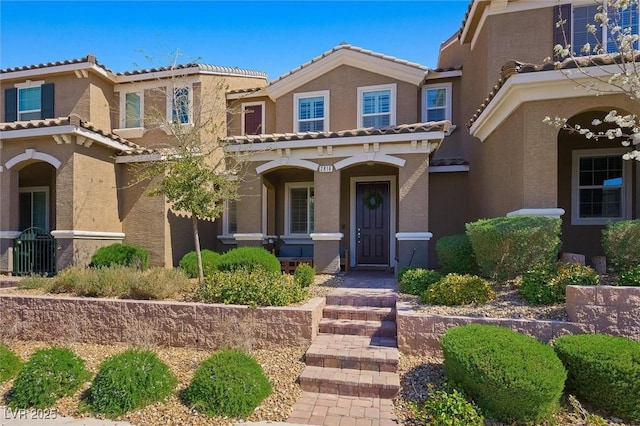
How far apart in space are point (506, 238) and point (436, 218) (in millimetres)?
5203

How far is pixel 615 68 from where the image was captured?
6.46 metres

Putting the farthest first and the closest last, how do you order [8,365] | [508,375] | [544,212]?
[544,212], [8,365], [508,375]

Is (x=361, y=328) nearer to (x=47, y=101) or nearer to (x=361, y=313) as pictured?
(x=361, y=313)

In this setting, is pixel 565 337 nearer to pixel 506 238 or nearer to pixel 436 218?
pixel 506 238

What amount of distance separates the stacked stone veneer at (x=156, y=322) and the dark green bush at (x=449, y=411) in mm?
2270

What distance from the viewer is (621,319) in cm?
513

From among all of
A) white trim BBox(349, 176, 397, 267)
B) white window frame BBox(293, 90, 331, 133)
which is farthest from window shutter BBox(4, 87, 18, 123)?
white trim BBox(349, 176, 397, 267)

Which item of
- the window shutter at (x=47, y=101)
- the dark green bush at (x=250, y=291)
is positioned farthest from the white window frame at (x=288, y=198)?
the window shutter at (x=47, y=101)

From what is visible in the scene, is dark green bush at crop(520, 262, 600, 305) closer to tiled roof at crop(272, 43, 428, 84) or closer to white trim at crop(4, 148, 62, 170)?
tiled roof at crop(272, 43, 428, 84)

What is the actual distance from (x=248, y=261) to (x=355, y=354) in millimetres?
3969

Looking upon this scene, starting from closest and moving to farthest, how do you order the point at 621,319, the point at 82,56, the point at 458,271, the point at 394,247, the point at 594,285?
the point at 621,319
the point at 594,285
the point at 458,271
the point at 394,247
the point at 82,56

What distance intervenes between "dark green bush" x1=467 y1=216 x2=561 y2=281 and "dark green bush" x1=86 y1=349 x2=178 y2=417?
578 centimetres

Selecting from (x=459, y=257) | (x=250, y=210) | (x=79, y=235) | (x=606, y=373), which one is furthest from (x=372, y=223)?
(x=79, y=235)

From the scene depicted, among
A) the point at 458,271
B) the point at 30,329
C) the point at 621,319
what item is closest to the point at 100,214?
the point at 30,329
